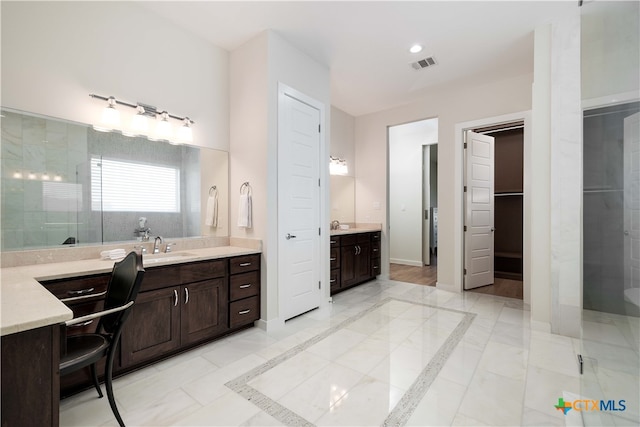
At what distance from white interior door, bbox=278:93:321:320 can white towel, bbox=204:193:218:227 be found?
746mm

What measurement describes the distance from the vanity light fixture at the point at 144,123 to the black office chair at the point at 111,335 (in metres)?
1.29

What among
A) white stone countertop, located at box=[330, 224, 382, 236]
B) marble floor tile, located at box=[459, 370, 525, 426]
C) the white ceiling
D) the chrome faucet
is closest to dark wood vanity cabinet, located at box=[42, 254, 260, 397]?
the chrome faucet

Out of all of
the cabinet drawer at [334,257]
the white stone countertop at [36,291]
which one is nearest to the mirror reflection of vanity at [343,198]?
the cabinet drawer at [334,257]

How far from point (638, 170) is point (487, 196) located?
3.48 metres

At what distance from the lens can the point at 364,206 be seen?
5.09 meters

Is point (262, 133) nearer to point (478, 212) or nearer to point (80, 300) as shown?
point (80, 300)

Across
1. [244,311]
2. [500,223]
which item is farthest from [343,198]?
[500,223]

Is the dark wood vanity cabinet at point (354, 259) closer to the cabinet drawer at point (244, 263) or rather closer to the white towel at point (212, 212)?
the cabinet drawer at point (244, 263)

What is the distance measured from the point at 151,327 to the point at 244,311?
32.3 inches

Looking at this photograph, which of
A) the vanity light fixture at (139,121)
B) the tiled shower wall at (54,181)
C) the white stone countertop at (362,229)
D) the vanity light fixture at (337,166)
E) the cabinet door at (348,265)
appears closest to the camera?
the tiled shower wall at (54,181)

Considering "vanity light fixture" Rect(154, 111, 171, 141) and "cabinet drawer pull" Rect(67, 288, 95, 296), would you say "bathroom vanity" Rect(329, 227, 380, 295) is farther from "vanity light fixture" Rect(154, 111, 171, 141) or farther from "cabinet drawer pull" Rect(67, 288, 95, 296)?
"cabinet drawer pull" Rect(67, 288, 95, 296)

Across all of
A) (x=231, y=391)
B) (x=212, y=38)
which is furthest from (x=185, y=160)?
(x=231, y=391)

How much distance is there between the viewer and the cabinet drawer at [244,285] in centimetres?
262

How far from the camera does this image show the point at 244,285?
2697 mm
